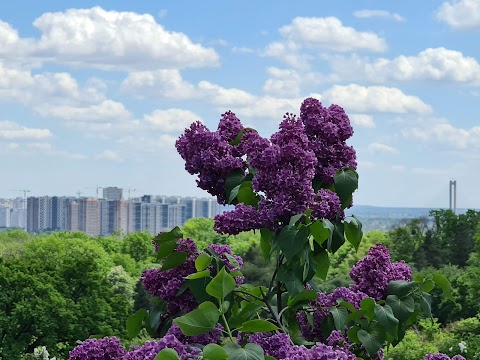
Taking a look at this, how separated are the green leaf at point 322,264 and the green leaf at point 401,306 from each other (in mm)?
346

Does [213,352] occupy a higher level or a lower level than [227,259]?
lower

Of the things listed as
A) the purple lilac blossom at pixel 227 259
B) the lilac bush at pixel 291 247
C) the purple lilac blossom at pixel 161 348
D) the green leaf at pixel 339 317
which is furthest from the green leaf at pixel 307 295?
the purple lilac blossom at pixel 161 348

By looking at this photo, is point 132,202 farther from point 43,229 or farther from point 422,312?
point 422,312

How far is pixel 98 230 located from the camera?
126875mm

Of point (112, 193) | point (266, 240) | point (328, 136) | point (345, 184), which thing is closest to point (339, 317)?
point (266, 240)

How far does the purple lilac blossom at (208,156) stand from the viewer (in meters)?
3.87

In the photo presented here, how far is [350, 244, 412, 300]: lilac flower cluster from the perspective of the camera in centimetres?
403

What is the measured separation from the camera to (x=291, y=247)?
3400 mm

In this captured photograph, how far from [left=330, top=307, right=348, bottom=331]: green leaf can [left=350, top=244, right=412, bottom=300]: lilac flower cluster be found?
A: 0.30 meters

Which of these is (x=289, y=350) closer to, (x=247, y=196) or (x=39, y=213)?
(x=247, y=196)

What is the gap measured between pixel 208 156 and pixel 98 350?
1.17 meters

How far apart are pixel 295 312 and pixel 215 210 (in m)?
140

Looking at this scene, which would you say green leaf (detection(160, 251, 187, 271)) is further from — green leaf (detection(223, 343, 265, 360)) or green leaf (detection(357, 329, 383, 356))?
green leaf (detection(223, 343, 265, 360))

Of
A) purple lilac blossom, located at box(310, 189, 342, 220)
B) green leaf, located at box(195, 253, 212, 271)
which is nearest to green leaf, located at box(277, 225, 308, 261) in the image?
purple lilac blossom, located at box(310, 189, 342, 220)
